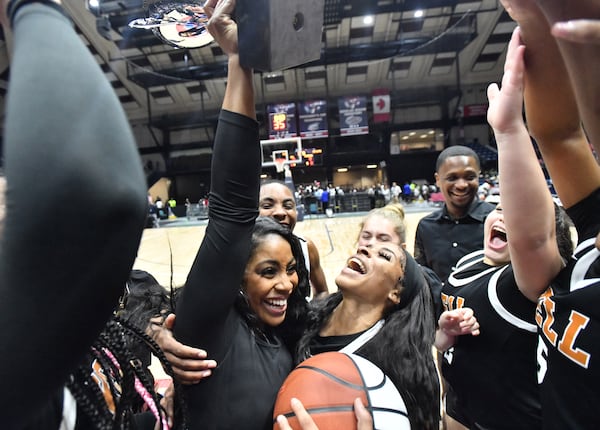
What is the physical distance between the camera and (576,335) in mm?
869

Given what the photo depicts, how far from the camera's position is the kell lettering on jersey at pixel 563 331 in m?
0.86

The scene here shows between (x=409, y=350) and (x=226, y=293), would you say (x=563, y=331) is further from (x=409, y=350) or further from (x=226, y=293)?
(x=226, y=293)

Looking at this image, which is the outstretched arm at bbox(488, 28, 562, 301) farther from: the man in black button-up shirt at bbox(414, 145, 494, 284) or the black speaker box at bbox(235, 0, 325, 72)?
the man in black button-up shirt at bbox(414, 145, 494, 284)

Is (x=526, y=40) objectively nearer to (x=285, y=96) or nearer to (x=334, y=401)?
(x=334, y=401)

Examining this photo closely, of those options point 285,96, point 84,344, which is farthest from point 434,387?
point 285,96

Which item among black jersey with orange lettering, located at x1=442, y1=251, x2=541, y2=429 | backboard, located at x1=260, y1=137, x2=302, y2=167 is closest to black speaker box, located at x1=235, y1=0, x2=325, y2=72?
black jersey with orange lettering, located at x1=442, y1=251, x2=541, y2=429

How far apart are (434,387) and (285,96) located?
784 inches

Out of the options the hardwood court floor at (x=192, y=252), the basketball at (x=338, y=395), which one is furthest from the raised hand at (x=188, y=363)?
the hardwood court floor at (x=192, y=252)

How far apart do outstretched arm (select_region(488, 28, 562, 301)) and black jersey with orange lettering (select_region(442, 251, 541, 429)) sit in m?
0.38

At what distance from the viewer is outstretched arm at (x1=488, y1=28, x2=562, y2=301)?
93 centimetres

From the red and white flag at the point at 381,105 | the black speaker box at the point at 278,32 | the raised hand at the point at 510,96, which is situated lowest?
the raised hand at the point at 510,96

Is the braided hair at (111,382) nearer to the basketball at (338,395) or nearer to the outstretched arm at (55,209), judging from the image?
the outstretched arm at (55,209)

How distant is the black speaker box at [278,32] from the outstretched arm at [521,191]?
484 millimetres

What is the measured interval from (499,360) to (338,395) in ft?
2.61
